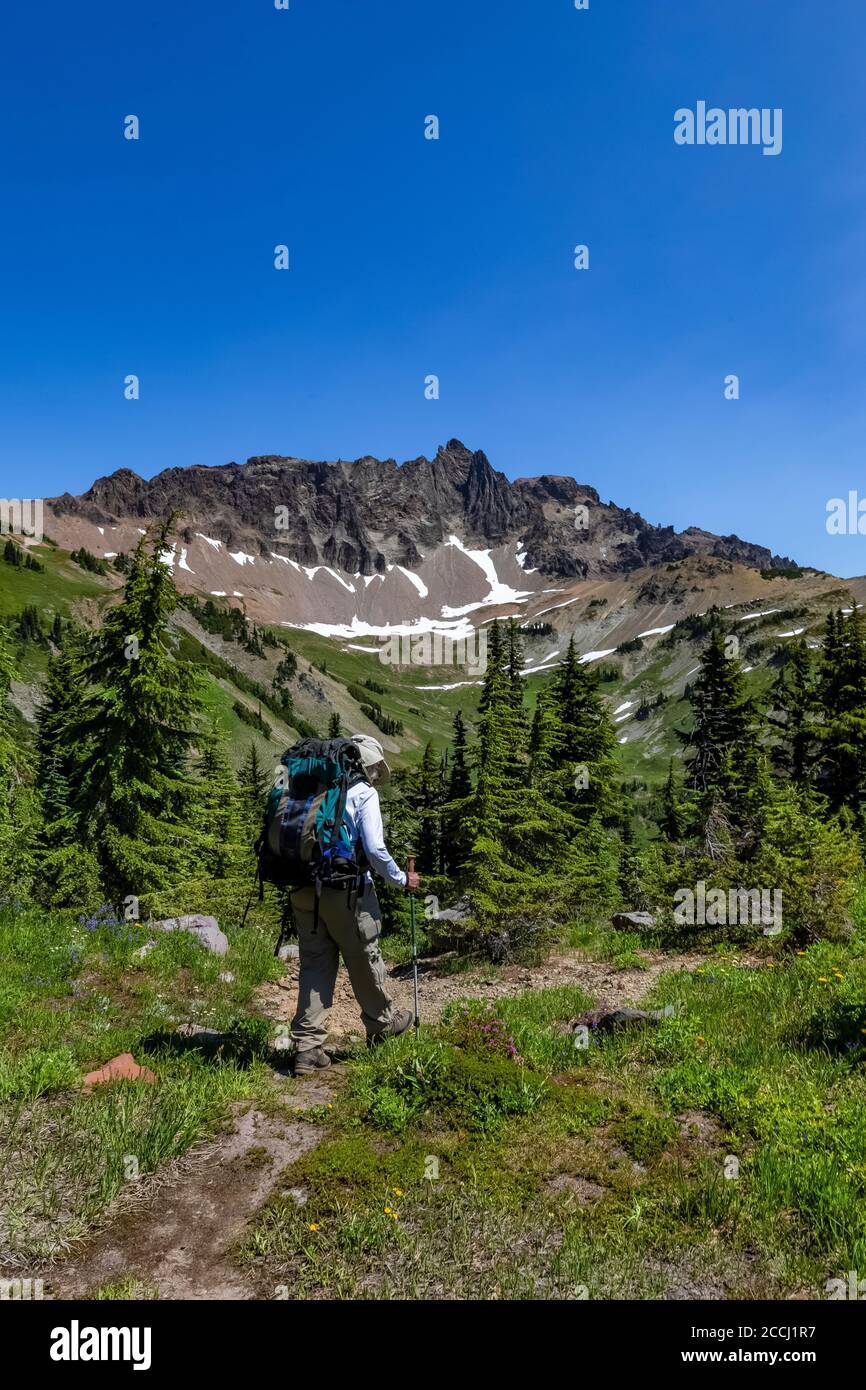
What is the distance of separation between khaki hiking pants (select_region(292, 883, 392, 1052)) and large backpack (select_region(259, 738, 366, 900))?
357mm

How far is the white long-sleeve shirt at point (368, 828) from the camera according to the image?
7.10 meters

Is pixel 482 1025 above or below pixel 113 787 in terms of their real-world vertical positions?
below

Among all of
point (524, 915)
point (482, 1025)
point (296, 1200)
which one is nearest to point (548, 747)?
point (524, 915)

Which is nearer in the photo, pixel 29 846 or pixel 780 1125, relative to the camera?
pixel 780 1125

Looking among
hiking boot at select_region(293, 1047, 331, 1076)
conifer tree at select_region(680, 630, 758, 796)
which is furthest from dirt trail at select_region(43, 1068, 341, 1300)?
conifer tree at select_region(680, 630, 758, 796)

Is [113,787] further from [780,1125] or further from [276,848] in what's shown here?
[780,1125]

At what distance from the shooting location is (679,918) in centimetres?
1362

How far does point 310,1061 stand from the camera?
729 cm

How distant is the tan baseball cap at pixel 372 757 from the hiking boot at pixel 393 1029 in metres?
2.77

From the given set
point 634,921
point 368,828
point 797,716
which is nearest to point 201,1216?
point 368,828
